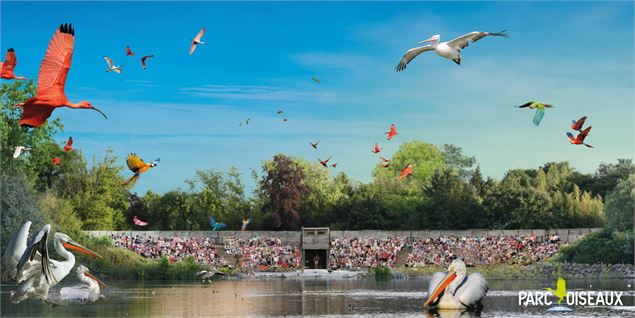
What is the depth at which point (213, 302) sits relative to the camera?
29672 mm

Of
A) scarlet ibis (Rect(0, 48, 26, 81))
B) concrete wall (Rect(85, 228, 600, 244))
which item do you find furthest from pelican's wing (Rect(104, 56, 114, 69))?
concrete wall (Rect(85, 228, 600, 244))

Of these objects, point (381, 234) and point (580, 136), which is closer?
point (580, 136)

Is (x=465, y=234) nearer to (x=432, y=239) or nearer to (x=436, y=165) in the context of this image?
(x=432, y=239)

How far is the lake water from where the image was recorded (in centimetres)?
2456

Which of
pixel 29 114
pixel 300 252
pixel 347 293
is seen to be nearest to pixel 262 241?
pixel 300 252

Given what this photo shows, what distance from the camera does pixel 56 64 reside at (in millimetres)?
17578

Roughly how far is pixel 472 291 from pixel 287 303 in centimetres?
641

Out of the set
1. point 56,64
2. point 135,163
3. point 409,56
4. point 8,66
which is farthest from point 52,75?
point 409,56

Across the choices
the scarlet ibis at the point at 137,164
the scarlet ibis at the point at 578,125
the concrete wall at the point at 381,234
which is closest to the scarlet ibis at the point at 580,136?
the scarlet ibis at the point at 578,125

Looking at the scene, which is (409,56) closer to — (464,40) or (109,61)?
(464,40)

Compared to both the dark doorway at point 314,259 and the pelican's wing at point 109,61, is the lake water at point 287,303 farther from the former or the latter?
the dark doorway at point 314,259

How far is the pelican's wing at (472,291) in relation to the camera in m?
24.6

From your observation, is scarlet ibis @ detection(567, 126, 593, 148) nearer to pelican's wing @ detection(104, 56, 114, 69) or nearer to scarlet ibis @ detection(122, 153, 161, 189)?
scarlet ibis @ detection(122, 153, 161, 189)

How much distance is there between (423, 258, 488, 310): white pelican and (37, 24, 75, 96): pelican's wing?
11.8 m
